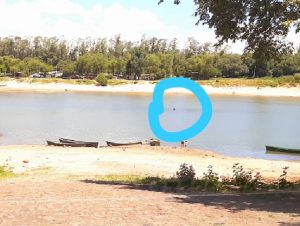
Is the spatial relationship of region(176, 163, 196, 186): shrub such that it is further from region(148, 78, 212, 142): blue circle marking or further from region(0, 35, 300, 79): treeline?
region(0, 35, 300, 79): treeline

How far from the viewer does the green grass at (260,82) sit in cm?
14262

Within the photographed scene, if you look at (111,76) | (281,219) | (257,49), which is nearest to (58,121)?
(257,49)

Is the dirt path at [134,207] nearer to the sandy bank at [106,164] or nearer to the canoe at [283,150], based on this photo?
the sandy bank at [106,164]

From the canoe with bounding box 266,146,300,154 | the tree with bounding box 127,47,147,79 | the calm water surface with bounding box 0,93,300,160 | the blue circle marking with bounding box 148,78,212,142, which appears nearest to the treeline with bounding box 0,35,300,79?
the tree with bounding box 127,47,147,79

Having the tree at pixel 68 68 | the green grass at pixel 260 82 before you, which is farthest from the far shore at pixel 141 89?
the tree at pixel 68 68

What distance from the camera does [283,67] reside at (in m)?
152

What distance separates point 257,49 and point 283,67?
14103 centimetres

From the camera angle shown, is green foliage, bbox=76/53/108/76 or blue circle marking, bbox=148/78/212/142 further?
green foliage, bbox=76/53/108/76

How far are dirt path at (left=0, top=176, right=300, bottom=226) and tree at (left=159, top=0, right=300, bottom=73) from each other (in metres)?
5.16

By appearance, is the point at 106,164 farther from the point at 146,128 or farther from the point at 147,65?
the point at 147,65

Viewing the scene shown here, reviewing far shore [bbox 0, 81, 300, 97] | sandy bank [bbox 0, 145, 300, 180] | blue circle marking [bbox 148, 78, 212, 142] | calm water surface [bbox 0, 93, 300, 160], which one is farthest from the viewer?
far shore [bbox 0, 81, 300, 97]

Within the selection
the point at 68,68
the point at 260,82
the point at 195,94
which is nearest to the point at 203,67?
the point at 260,82

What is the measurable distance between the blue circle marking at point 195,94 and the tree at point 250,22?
163 inches

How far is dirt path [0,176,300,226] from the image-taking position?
33.8 ft
